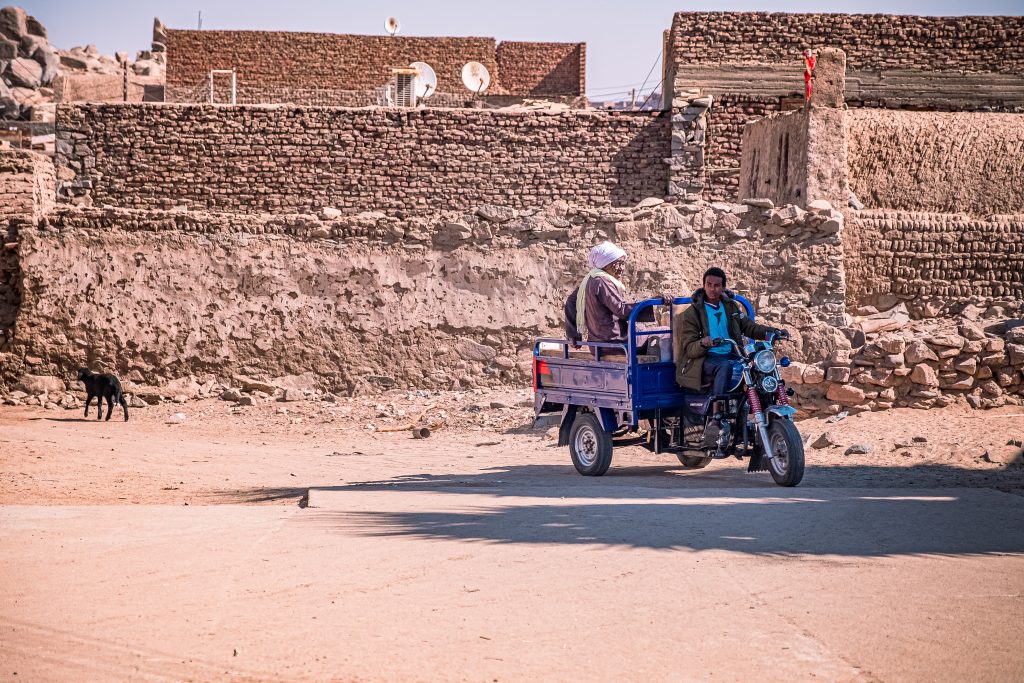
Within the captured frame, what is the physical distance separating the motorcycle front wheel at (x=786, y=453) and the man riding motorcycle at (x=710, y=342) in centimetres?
40

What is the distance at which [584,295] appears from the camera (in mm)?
8977

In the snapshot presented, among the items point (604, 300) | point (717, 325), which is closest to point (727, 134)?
point (604, 300)

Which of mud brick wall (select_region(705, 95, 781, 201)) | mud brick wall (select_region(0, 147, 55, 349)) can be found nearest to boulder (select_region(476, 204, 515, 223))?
mud brick wall (select_region(0, 147, 55, 349))

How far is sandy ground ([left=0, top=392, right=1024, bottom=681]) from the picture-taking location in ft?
13.2

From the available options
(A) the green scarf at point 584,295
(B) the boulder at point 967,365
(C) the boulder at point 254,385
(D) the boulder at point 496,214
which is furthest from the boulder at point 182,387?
(B) the boulder at point 967,365

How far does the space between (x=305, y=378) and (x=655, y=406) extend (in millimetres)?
7274

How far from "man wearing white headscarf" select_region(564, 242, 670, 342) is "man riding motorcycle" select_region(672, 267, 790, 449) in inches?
19.8

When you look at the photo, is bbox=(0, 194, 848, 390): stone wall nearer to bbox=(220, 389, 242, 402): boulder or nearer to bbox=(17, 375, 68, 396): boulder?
bbox=(17, 375, 68, 396): boulder

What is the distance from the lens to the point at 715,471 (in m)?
9.44

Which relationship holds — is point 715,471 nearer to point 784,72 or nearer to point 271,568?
point 271,568

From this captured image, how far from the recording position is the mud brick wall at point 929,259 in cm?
1672

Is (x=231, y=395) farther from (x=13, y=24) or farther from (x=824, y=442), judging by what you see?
Answer: (x=13, y=24)

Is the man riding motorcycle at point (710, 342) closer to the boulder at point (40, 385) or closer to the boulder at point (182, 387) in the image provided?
the boulder at point (182, 387)

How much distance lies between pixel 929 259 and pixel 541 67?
68.8 ft
